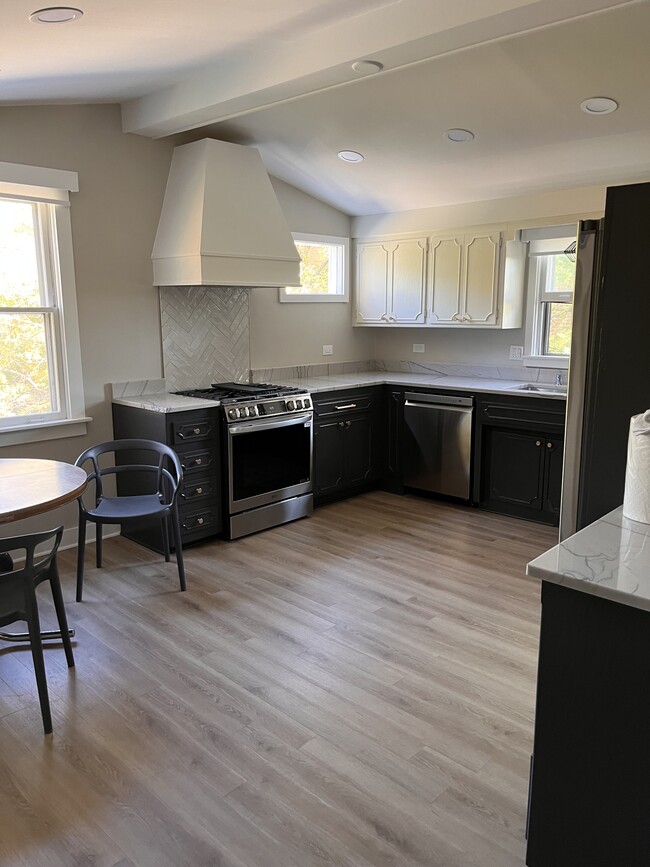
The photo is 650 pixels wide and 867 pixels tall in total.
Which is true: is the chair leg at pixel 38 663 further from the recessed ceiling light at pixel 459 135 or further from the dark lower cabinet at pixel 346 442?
the recessed ceiling light at pixel 459 135

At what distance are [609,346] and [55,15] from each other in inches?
88.7

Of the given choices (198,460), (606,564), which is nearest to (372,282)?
(198,460)

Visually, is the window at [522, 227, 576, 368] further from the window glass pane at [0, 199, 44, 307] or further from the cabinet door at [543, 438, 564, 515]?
the window glass pane at [0, 199, 44, 307]

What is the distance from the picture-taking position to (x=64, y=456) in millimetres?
4145

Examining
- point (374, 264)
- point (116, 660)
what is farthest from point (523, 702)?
point (374, 264)

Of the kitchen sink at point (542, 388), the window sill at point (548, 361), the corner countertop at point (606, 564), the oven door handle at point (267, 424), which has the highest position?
the window sill at point (548, 361)

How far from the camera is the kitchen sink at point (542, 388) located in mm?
4647

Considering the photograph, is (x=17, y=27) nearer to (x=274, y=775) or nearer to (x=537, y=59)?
(x=537, y=59)

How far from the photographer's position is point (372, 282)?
5.71m

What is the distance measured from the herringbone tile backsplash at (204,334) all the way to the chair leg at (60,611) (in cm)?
217

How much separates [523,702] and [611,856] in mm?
990

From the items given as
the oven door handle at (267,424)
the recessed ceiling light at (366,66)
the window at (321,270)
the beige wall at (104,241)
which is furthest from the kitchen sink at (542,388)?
the beige wall at (104,241)

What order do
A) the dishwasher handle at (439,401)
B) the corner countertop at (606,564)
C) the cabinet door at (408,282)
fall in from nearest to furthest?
1. the corner countertop at (606,564)
2. the dishwasher handle at (439,401)
3. the cabinet door at (408,282)

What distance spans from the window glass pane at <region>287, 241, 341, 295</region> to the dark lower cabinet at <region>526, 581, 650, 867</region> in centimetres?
423
